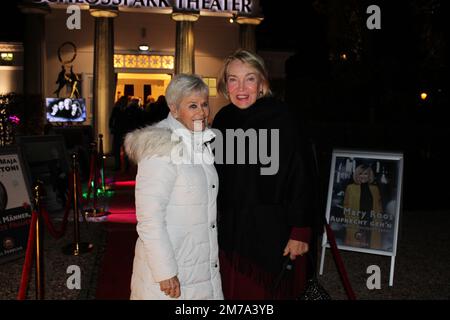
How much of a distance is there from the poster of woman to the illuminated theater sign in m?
13.6

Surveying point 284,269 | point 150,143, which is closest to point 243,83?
point 150,143

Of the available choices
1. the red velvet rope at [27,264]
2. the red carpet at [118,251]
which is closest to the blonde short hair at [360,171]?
the red carpet at [118,251]

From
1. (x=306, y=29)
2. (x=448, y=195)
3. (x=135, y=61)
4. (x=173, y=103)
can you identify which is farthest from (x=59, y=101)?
(x=306, y=29)

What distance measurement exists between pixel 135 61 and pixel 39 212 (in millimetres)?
17471

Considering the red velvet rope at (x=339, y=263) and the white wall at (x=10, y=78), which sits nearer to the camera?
the red velvet rope at (x=339, y=263)

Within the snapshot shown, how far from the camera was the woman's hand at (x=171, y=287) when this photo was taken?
2.63 metres

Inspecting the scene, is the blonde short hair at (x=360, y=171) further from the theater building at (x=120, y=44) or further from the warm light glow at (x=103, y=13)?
the warm light glow at (x=103, y=13)

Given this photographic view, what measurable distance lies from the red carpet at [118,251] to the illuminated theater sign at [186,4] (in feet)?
30.1

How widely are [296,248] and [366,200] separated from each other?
2576mm

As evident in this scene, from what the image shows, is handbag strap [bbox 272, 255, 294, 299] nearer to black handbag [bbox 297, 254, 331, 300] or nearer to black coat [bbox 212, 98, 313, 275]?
black coat [bbox 212, 98, 313, 275]

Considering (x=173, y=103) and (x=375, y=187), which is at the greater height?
(x=173, y=103)

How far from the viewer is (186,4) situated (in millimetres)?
17594
